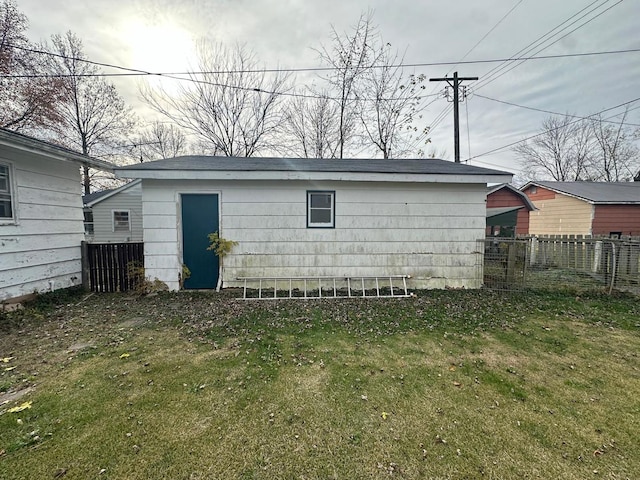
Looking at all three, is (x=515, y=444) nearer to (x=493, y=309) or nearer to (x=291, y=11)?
(x=493, y=309)

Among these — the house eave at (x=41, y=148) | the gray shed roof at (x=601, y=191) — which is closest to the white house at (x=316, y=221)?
the house eave at (x=41, y=148)

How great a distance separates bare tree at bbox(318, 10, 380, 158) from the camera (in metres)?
13.1

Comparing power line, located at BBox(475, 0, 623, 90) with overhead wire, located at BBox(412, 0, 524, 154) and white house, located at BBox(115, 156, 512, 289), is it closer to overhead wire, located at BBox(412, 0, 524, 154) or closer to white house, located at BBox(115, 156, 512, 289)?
overhead wire, located at BBox(412, 0, 524, 154)

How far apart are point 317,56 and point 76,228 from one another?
1214 centimetres

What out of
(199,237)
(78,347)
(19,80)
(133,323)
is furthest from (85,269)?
(19,80)

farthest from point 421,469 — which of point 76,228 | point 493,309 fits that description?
point 76,228

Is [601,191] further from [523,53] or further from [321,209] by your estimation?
[321,209]

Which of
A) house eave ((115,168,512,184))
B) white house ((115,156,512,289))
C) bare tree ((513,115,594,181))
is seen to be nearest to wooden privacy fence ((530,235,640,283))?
white house ((115,156,512,289))

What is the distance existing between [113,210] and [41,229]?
35.5 ft

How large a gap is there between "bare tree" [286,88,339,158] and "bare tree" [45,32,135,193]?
11.0m

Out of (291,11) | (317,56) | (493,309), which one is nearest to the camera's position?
(493,309)

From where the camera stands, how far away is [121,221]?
579 inches

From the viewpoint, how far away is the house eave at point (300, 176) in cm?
557

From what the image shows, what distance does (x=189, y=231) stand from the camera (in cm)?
602
